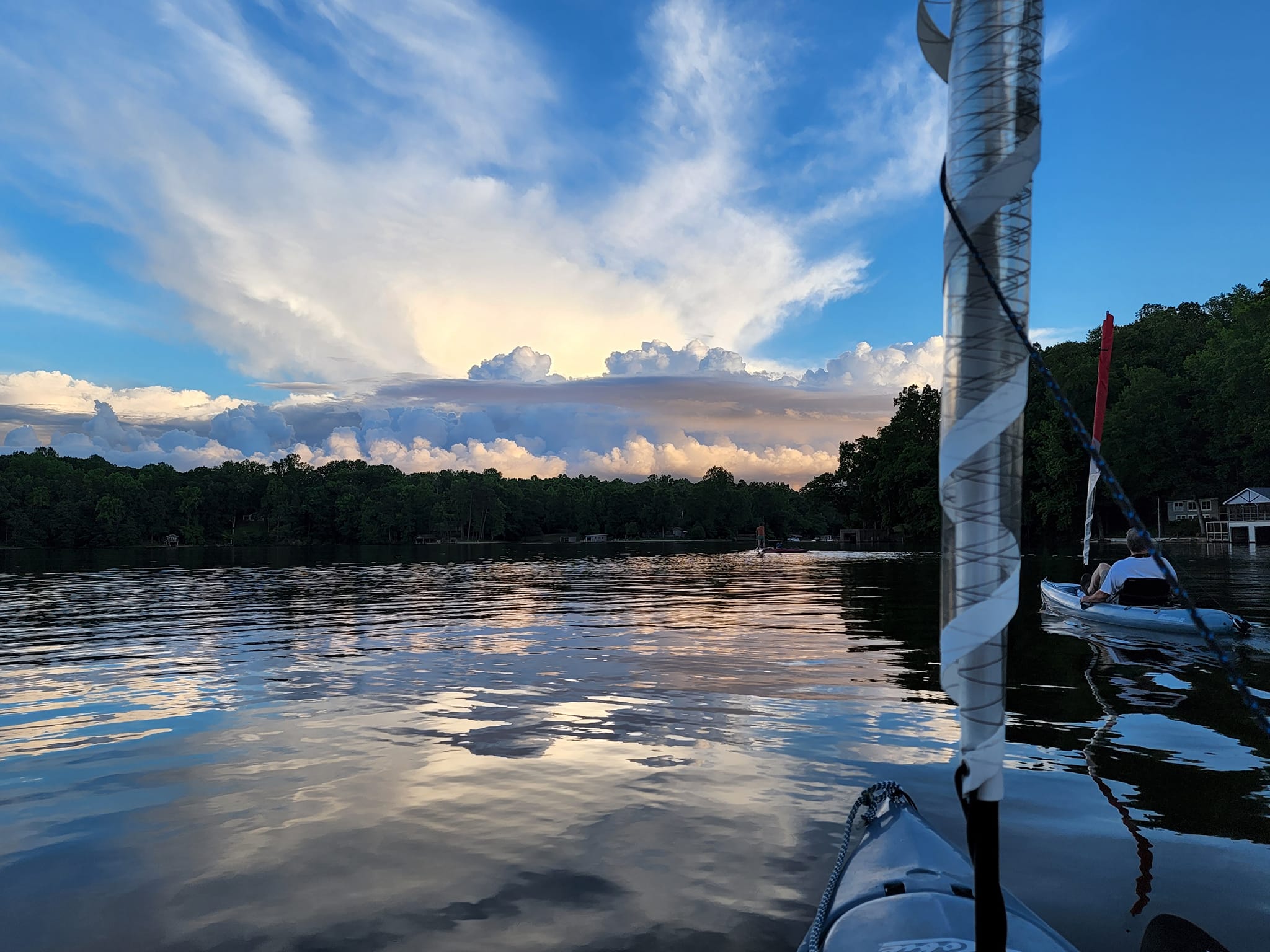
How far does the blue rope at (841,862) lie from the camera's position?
10.2 ft

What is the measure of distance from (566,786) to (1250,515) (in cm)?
7202

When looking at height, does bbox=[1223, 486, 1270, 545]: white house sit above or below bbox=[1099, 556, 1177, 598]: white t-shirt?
above

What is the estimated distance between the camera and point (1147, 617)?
14.2 metres

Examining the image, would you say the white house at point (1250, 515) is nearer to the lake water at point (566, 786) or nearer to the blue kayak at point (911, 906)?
the lake water at point (566, 786)

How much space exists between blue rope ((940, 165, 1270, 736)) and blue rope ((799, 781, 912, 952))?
1743mm

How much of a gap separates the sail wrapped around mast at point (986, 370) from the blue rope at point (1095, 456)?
0.08 feet

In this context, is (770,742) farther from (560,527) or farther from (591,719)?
(560,527)

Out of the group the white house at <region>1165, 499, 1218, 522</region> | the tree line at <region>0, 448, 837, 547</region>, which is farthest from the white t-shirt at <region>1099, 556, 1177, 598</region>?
the tree line at <region>0, 448, 837, 547</region>

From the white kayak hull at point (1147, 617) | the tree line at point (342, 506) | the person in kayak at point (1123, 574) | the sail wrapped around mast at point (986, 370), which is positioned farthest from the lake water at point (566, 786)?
the tree line at point (342, 506)

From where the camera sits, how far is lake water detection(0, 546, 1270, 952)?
14.0ft

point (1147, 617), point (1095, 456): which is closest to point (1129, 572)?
point (1147, 617)

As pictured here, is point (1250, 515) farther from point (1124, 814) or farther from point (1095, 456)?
point (1095, 456)

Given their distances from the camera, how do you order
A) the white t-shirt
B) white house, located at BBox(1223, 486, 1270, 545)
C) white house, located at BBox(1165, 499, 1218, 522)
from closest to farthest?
the white t-shirt, white house, located at BBox(1223, 486, 1270, 545), white house, located at BBox(1165, 499, 1218, 522)

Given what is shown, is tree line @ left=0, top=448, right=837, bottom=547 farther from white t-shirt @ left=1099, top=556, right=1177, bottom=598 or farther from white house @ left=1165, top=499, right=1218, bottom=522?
white t-shirt @ left=1099, top=556, right=1177, bottom=598
